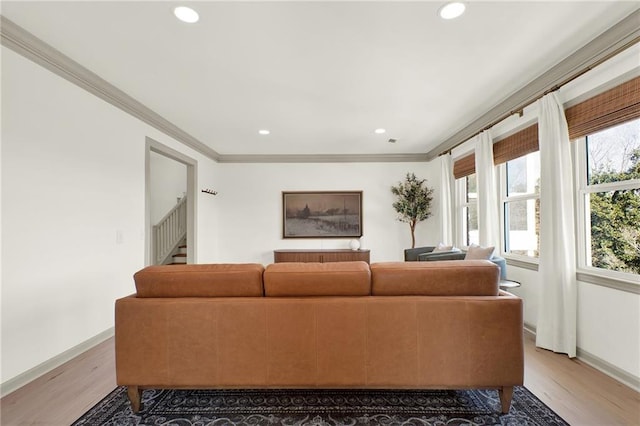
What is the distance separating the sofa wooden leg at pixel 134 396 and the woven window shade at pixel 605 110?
3824 millimetres

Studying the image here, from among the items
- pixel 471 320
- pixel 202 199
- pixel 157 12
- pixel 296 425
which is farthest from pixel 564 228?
pixel 202 199

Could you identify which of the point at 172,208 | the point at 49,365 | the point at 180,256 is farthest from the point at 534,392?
the point at 172,208

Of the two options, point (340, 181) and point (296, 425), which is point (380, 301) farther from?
point (340, 181)

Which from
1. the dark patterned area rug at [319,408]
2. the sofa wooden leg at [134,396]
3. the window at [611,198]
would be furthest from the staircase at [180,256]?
the window at [611,198]

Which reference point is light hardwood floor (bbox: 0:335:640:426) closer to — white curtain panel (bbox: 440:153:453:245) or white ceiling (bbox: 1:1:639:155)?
white ceiling (bbox: 1:1:639:155)

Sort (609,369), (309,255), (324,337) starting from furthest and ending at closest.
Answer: (309,255) → (609,369) → (324,337)

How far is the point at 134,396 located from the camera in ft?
5.83

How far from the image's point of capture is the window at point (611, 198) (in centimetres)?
216

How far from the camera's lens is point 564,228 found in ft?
8.25

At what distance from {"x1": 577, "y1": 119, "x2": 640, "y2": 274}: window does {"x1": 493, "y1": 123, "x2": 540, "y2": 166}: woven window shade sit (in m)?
0.47

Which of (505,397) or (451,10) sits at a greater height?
(451,10)

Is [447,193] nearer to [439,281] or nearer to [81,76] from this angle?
Answer: [439,281]

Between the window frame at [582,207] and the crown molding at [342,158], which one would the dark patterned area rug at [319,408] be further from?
the crown molding at [342,158]

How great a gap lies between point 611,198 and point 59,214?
180 inches
